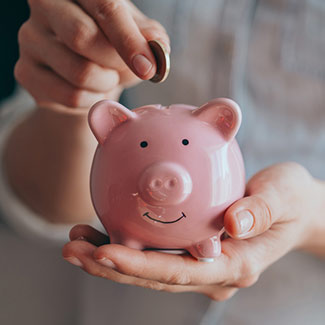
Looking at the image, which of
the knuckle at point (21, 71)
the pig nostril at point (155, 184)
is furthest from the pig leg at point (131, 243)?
the knuckle at point (21, 71)

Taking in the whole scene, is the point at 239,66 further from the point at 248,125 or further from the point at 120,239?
the point at 120,239

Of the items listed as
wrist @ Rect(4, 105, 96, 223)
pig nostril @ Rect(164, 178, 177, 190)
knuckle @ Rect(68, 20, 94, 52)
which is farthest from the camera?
wrist @ Rect(4, 105, 96, 223)

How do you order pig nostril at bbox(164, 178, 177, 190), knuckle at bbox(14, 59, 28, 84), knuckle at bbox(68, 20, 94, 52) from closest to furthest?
1. pig nostril at bbox(164, 178, 177, 190)
2. knuckle at bbox(68, 20, 94, 52)
3. knuckle at bbox(14, 59, 28, 84)

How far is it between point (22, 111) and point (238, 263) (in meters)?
0.78

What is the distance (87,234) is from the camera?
644 millimetres

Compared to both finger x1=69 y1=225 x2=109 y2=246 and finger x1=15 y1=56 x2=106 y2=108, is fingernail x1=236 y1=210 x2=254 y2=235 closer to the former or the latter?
finger x1=69 y1=225 x2=109 y2=246

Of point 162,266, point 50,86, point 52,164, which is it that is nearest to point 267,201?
point 162,266

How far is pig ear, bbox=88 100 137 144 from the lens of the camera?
59cm

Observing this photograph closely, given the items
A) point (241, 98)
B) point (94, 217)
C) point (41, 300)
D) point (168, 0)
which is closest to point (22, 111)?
point (94, 217)

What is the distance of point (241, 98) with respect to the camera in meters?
1.10

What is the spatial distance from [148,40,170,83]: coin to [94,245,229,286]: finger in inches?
9.2

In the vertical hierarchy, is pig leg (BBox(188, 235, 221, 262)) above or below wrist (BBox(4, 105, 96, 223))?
→ above

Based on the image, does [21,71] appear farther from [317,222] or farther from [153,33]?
[317,222]

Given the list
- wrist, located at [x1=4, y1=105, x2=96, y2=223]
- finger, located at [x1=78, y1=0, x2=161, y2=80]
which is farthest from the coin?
wrist, located at [x1=4, y1=105, x2=96, y2=223]
